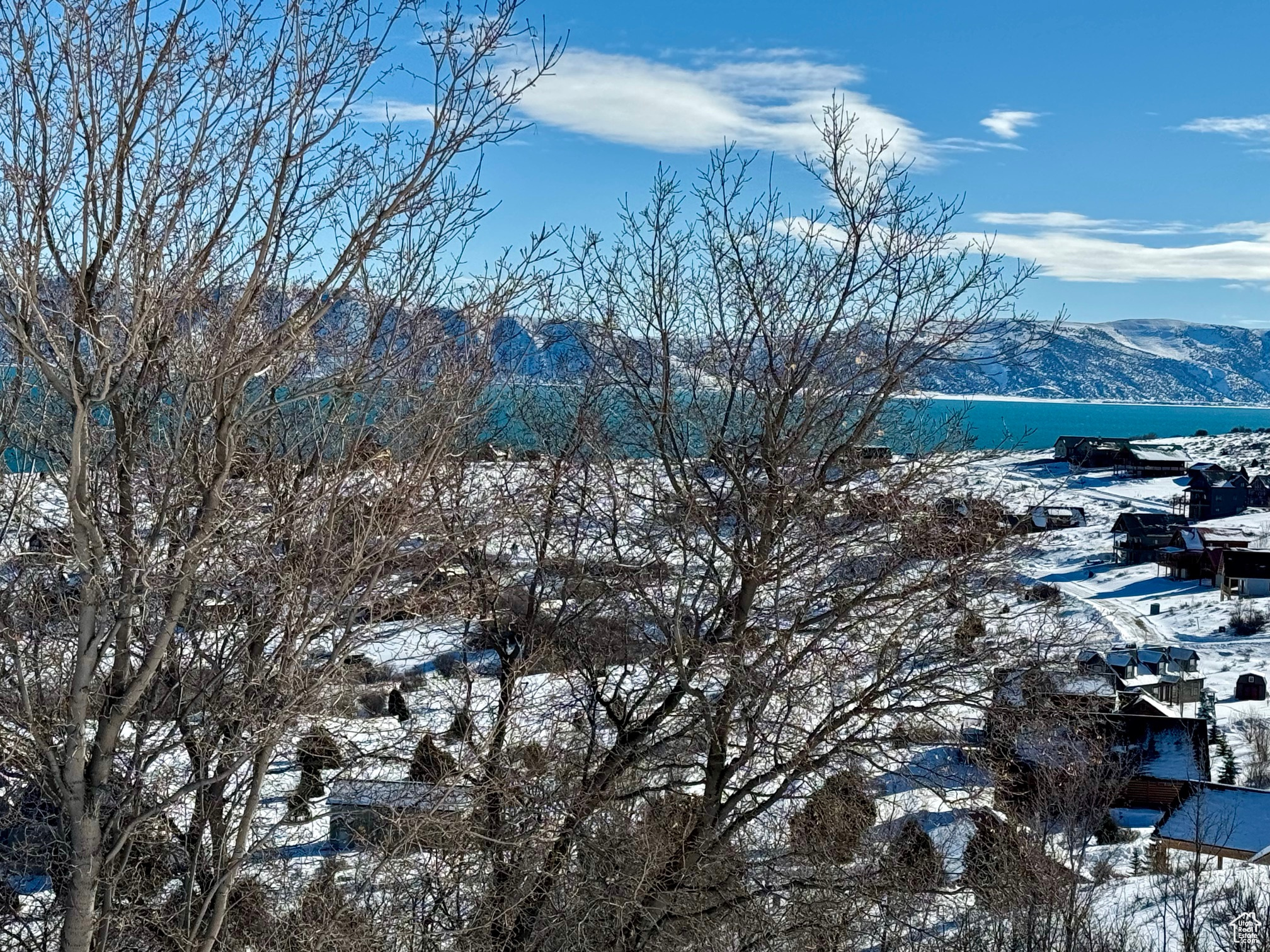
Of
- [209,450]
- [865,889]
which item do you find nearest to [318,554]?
[209,450]

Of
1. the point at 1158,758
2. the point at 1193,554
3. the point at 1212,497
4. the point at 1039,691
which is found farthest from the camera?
the point at 1212,497

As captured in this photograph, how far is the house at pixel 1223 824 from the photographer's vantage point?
733 inches

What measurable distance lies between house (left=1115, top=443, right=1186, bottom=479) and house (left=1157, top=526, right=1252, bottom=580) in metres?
33.9

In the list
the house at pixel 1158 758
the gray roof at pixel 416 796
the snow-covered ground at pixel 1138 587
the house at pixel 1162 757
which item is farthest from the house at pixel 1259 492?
the gray roof at pixel 416 796

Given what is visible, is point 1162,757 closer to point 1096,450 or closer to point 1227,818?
point 1227,818

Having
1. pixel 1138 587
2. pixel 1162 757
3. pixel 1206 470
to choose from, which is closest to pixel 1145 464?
pixel 1206 470

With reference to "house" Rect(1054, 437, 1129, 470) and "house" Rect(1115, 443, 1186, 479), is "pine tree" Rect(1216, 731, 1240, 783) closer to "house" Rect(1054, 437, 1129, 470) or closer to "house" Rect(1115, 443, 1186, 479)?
"house" Rect(1054, 437, 1129, 470)

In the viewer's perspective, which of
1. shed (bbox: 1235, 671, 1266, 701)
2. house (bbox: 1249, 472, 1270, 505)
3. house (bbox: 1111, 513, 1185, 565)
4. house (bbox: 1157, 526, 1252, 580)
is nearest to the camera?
shed (bbox: 1235, 671, 1266, 701)

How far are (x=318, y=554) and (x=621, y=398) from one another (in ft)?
16.1

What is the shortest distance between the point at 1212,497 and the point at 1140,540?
753 inches

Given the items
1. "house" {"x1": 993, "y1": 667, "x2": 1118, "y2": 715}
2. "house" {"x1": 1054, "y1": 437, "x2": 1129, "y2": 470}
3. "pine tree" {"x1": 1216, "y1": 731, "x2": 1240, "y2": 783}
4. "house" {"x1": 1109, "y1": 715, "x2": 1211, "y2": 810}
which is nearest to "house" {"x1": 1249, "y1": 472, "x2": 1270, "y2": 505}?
"house" {"x1": 1054, "y1": 437, "x2": 1129, "y2": 470}

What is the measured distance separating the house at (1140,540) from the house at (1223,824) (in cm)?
3483

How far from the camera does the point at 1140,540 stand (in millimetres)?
54375

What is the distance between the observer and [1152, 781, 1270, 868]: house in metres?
18.6
